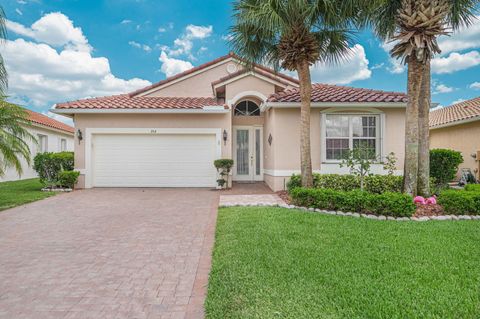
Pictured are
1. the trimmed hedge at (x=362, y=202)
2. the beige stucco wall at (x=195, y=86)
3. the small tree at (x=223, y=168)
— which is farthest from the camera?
the beige stucco wall at (x=195, y=86)

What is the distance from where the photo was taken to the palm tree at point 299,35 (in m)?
8.84

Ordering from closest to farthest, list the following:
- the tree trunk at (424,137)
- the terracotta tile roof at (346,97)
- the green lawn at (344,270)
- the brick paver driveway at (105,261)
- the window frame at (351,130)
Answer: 1. the green lawn at (344,270)
2. the brick paver driveway at (105,261)
3. the tree trunk at (424,137)
4. the terracotta tile roof at (346,97)
5. the window frame at (351,130)

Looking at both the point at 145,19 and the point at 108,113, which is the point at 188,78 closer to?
the point at 145,19

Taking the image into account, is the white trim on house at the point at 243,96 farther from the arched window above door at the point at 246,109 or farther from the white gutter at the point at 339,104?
the white gutter at the point at 339,104

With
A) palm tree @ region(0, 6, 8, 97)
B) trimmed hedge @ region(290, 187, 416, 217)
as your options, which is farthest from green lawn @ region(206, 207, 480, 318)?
palm tree @ region(0, 6, 8, 97)

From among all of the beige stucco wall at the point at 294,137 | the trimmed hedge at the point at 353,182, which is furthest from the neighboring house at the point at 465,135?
the trimmed hedge at the point at 353,182

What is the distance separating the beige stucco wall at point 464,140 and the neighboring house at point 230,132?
225 inches

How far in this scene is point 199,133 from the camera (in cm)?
1408

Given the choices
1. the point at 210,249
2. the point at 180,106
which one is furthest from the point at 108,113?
the point at 210,249

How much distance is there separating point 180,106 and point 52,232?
27.5 feet

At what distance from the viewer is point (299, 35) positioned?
9.64 meters

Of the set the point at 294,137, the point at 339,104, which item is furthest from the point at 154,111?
the point at 339,104

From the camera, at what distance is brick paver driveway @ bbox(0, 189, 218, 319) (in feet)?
11.6

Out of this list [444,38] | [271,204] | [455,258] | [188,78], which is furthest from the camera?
[188,78]
